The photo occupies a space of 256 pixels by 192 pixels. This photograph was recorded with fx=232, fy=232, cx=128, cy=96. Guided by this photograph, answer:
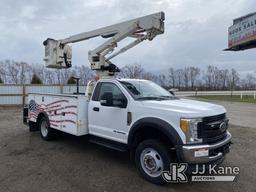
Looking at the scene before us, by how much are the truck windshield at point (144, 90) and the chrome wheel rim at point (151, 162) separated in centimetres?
112

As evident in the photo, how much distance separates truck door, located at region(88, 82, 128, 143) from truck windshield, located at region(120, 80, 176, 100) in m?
0.23

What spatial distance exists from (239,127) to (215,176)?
5.95 m

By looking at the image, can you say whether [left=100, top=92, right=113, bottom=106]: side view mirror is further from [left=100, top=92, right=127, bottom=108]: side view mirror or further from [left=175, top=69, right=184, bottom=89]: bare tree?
[left=175, top=69, right=184, bottom=89]: bare tree

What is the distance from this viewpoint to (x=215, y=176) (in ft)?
15.1

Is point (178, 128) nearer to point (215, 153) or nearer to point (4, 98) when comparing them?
point (215, 153)

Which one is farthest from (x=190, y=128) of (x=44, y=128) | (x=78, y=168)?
(x=44, y=128)

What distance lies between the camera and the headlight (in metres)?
3.85

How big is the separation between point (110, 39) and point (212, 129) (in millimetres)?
3924

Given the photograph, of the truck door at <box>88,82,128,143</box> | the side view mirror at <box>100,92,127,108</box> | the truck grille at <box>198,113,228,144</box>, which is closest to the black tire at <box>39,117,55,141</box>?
the truck door at <box>88,82,128,143</box>

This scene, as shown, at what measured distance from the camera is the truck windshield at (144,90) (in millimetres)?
4959

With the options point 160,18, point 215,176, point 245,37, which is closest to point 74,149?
point 215,176

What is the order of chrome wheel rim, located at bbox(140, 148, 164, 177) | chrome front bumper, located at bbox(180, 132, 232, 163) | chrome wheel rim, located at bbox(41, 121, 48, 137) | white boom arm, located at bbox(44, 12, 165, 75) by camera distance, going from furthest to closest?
1. chrome wheel rim, located at bbox(41, 121, 48, 137)
2. white boom arm, located at bbox(44, 12, 165, 75)
3. chrome wheel rim, located at bbox(140, 148, 164, 177)
4. chrome front bumper, located at bbox(180, 132, 232, 163)

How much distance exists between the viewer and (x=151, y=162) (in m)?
4.36

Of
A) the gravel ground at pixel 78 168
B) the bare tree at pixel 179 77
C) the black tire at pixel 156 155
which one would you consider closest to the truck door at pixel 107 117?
the black tire at pixel 156 155
